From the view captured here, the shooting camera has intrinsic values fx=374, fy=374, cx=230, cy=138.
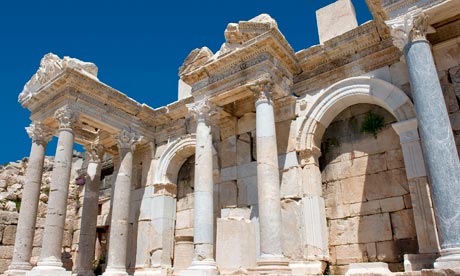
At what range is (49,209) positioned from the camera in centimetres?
917

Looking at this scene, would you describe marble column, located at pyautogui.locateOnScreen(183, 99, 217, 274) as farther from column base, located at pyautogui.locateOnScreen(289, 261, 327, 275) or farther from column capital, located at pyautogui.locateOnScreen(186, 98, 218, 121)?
column base, located at pyautogui.locateOnScreen(289, 261, 327, 275)

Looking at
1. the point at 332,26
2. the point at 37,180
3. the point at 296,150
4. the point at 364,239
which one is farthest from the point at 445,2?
the point at 37,180

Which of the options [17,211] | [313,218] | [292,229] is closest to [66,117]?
[292,229]

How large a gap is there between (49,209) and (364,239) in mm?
7398

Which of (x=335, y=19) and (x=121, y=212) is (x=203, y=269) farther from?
(x=335, y=19)

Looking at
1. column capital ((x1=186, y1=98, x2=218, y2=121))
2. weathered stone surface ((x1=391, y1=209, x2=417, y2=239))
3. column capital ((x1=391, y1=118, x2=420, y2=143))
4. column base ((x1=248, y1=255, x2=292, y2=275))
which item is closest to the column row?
column capital ((x1=186, y1=98, x2=218, y2=121))

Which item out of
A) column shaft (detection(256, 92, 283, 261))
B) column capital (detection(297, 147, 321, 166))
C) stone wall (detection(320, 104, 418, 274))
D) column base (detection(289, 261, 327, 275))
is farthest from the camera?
column capital (detection(297, 147, 321, 166))

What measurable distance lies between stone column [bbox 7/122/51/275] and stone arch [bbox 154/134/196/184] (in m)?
3.28

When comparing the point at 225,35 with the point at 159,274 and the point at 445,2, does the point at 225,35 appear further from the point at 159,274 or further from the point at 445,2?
the point at 159,274

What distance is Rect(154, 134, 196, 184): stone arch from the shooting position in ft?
37.2

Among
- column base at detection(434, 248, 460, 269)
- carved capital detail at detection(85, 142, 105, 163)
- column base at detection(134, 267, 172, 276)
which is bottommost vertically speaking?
column base at detection(134, 267, 172, 276)

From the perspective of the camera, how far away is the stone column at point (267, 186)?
7198 millimetres

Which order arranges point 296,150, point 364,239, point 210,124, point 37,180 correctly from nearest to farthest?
point 364,239, point 296,150, point 210,124, point 37,180

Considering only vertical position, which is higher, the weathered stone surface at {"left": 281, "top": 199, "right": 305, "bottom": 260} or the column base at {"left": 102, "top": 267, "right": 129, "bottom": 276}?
the weathered stone surface at {"left": 281, "top": 199, "right": 305, "bottom": 260}
